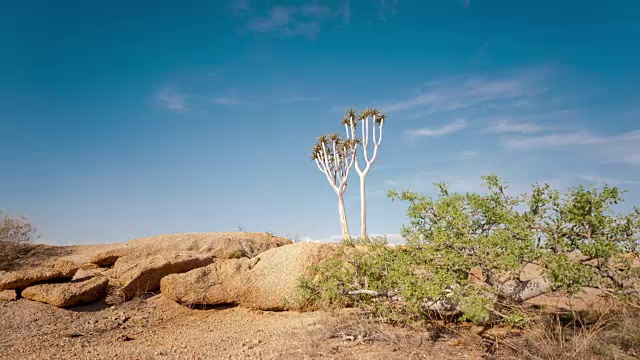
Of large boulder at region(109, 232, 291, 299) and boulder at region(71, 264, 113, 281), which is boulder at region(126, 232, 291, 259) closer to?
large boulder at region(109, 232, 291, 299)

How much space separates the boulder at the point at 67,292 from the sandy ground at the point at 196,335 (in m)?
0.18

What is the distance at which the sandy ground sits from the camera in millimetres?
6477

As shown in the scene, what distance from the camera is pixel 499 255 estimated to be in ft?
20.5

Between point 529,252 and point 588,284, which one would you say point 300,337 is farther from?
point 588,284

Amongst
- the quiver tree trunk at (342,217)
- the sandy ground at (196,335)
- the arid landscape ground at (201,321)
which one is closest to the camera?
the sandy ground at (196,335)

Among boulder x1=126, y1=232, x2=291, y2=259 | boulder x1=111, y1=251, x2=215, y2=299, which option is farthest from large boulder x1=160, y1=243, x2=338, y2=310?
boulder x1=126, y1=232, x2=291, y2=259

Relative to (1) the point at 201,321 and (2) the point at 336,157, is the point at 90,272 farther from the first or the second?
(2) the point at 336,157

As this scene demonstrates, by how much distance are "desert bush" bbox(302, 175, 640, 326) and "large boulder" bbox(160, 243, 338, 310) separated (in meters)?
2.15

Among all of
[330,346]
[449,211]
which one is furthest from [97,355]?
[449,211]

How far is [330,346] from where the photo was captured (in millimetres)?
6477

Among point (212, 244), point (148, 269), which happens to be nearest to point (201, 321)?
point (148, 269)

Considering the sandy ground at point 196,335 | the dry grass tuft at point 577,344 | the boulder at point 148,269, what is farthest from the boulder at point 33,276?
the dry grass tuft at point 577,344

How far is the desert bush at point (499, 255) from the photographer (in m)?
6.03

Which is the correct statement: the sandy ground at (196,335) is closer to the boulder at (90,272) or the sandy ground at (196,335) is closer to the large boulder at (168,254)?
the large boulder at (168,254)
